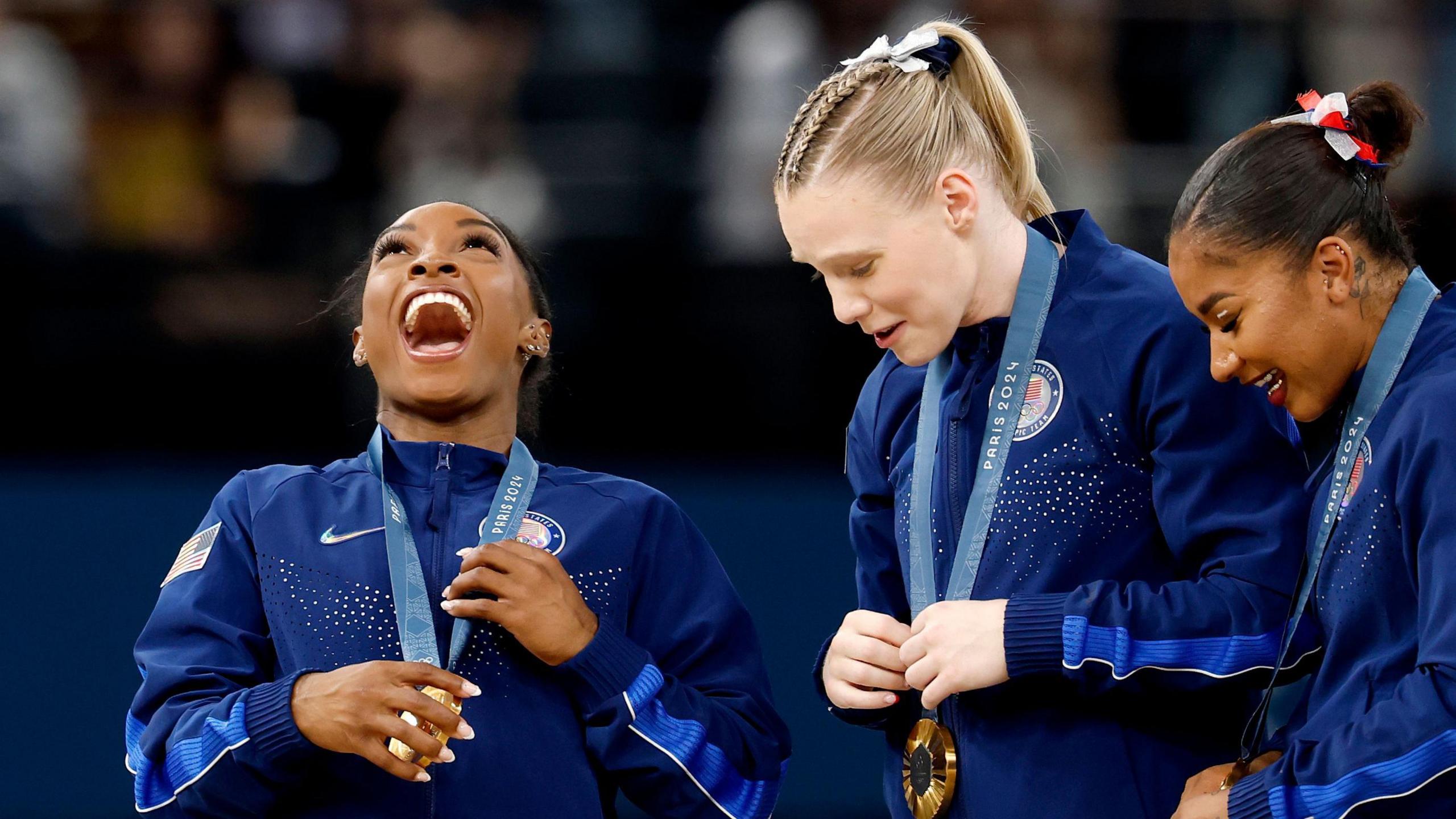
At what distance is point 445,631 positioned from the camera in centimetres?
258

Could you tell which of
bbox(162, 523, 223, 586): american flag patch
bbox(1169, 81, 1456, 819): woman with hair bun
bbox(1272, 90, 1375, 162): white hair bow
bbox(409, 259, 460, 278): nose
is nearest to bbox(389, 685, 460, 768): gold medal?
bbox(162, 523, 223, 586): american flag patch

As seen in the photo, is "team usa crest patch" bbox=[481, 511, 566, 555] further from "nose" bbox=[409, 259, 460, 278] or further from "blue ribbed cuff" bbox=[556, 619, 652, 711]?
"nose" bbox=[409, 259, 460, 278]

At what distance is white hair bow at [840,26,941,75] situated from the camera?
2439 mm

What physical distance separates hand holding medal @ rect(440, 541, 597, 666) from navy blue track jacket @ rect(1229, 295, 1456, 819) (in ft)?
3.07

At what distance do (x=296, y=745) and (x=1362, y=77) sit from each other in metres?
4.20

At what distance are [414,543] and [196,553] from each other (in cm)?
35

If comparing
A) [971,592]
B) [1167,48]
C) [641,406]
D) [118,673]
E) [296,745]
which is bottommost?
[118,673]

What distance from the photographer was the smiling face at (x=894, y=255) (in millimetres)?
2348

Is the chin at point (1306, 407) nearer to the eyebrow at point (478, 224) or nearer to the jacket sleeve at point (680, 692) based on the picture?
the jacket sleeve at point (680, 692)

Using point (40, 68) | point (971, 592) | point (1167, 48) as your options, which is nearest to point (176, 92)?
point (40, 68)

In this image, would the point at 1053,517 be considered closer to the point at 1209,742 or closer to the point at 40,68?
the point at 1209,742

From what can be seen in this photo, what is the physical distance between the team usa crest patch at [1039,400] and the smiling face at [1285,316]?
0.23 m

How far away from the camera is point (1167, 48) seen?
18.0ft

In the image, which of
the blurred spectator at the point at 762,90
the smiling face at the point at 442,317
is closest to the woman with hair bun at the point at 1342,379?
the smiling face at the point at 442,317
